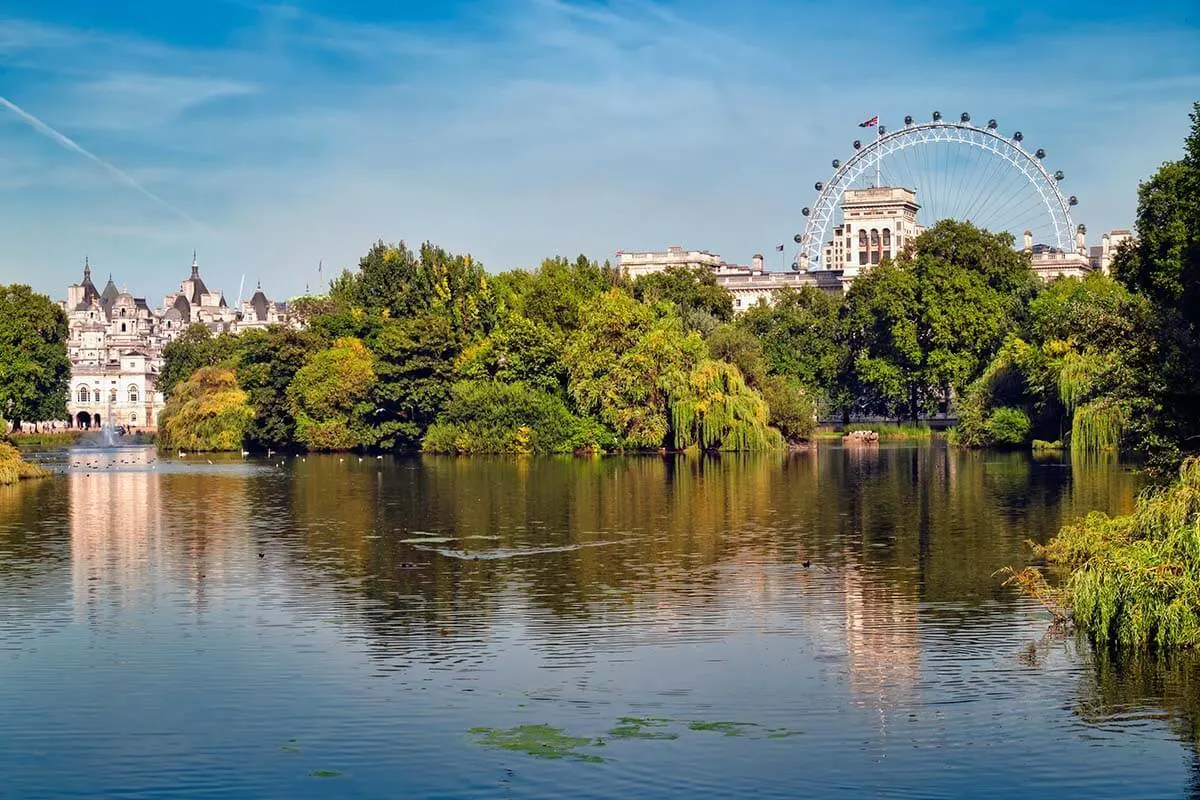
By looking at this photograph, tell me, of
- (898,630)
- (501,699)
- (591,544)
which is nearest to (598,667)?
(501,699)

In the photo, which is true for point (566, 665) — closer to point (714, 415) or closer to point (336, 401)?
point (714, 415)

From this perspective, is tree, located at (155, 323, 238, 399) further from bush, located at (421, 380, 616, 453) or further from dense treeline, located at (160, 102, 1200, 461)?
bush, located at (421, 380, 616, 453)

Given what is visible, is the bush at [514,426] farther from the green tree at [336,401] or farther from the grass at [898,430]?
the grass at [898,430]

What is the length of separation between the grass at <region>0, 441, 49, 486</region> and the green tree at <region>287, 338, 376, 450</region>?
21539 mm

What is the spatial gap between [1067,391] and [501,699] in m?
55.8

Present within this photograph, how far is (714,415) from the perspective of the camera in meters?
76.3

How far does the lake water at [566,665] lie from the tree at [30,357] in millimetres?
72093

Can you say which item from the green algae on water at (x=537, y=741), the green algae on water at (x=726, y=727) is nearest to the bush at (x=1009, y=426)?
the green algae on water at (x=726, y=727)

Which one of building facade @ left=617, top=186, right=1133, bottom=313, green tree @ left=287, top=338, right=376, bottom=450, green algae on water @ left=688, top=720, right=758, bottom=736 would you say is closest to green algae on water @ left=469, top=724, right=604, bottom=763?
green algae on water @ left=688, top=720, right=758, bottom=736

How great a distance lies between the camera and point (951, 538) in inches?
1490

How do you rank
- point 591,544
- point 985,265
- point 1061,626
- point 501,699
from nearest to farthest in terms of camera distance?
point 501,699 < point 1061,626 < point 591,544 < point 985,265

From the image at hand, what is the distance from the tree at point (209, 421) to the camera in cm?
8962

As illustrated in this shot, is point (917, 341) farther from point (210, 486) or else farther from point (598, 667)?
point (598, 667)

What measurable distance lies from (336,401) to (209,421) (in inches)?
354
